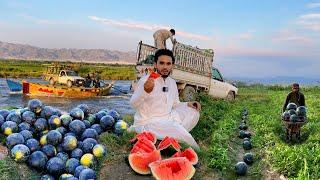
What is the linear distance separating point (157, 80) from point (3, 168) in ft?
10.6

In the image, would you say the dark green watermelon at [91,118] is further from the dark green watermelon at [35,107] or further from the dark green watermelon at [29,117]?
the dark green watermelon at [29,117]

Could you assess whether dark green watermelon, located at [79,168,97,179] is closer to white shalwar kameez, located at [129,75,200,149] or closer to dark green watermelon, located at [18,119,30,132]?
dark green watermelon, located at [18,119,30,132]

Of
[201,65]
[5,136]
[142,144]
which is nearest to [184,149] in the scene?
[142,144]

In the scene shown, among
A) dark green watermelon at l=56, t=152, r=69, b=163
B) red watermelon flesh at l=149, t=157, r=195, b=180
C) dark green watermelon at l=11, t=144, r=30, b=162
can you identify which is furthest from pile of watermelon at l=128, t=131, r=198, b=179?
dark green watermelon at l=11, t=144, r=30, b=162

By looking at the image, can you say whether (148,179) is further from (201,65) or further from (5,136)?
(201,65)

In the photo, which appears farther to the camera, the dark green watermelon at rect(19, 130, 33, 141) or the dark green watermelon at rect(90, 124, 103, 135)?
the dark green watermelon at rect(90, 124, 103, 135)

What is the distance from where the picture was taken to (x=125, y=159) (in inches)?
257

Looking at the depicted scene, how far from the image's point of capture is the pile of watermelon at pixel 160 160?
19.6 ft

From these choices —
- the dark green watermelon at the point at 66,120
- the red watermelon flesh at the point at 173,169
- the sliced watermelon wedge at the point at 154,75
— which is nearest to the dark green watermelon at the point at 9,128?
the dark green watermelon at the point at 66,120

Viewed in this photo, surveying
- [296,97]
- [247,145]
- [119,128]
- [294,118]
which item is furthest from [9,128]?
[296,97]

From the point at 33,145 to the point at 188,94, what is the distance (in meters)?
13.7

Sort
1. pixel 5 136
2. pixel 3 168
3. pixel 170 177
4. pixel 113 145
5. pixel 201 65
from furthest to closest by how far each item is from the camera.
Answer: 1. pixel 201 65
2. pixel 113 145
3. pixel 5 136
4. pixel 170 177
5. pixel 3 168

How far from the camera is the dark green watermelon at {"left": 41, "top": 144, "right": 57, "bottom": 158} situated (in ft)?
19.7

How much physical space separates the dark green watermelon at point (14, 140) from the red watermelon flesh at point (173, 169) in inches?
68.5
